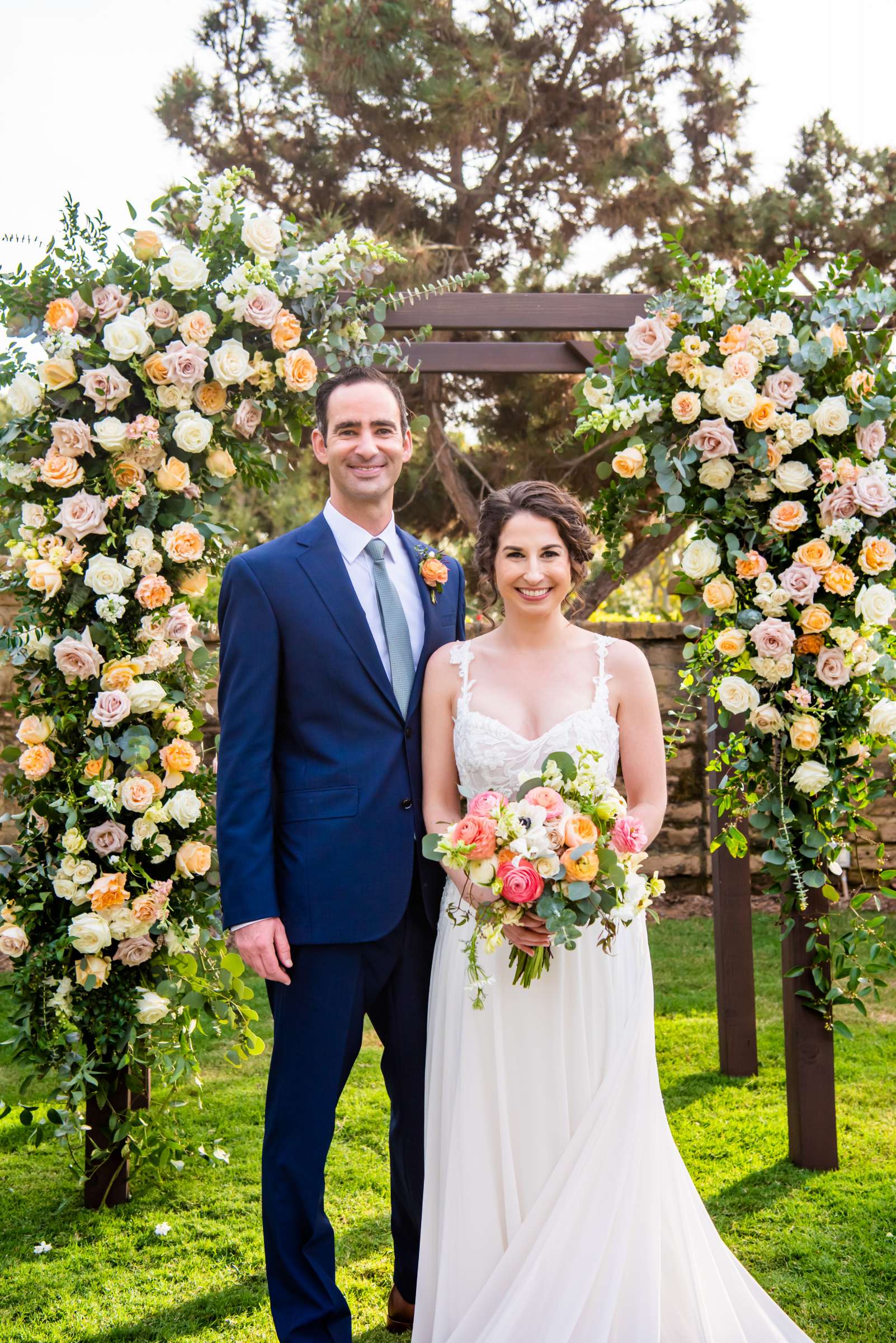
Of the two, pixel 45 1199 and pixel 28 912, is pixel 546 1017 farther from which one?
pixel 45 1199

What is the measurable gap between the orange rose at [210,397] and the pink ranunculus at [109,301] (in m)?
0.32

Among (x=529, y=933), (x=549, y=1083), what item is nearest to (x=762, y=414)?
(x=529, y=933)

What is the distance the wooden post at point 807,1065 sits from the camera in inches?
144

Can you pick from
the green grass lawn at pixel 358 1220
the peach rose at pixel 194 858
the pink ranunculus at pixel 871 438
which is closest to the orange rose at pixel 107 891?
the peach rose at pixel 194 858

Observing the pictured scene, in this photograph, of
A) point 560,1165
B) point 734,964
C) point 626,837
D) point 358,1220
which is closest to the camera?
point 626,837

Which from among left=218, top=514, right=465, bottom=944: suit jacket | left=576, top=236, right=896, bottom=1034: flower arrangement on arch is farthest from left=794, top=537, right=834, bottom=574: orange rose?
left=218, top=514, right=465, bottom=944: suit jacket

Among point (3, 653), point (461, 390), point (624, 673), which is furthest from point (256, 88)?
point (624, 673)

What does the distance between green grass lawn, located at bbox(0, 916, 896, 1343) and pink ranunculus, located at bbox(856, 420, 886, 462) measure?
2.27m

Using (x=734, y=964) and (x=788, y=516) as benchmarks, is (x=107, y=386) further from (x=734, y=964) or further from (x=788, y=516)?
(x=734, y=964)

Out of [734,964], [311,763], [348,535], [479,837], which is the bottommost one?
[734,964]

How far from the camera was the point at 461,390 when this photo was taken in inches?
386

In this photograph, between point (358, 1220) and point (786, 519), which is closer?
point (786, 519)

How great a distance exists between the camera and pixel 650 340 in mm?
3502

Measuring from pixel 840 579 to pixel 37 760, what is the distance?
7.99 ft
